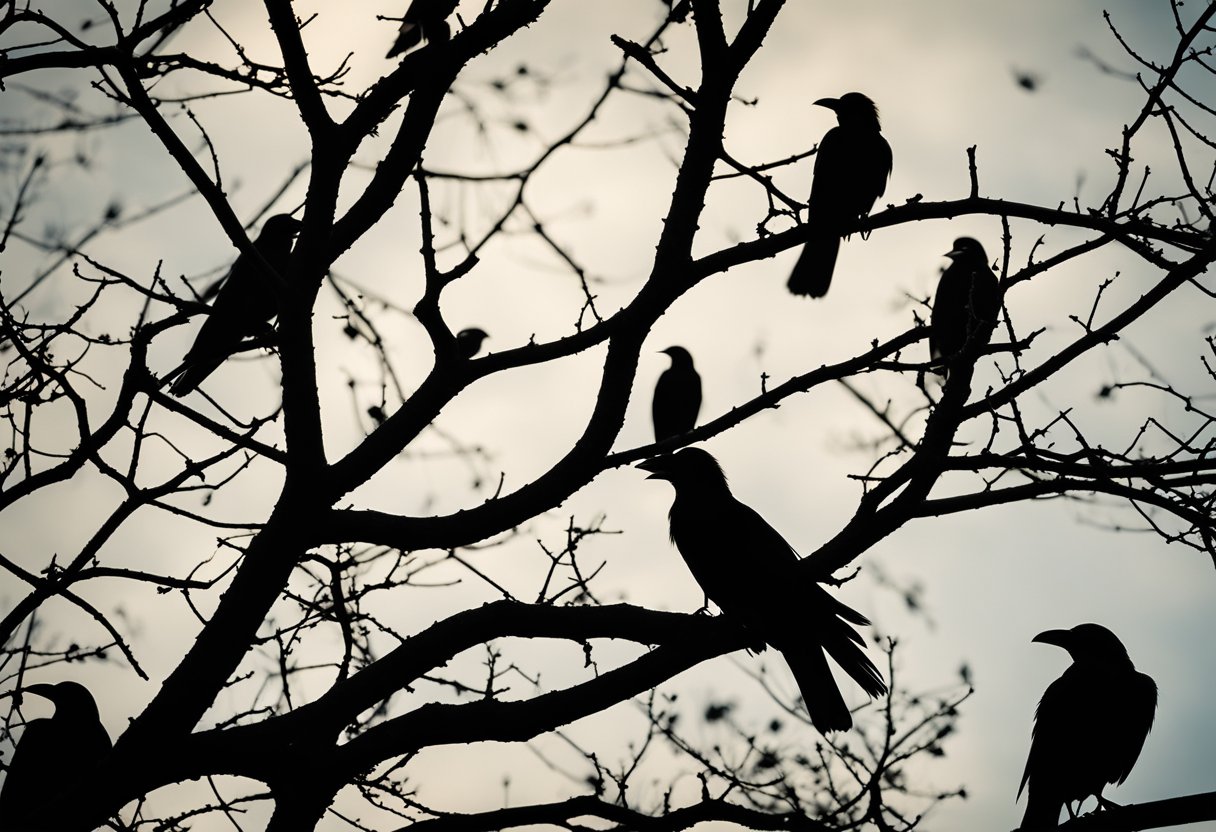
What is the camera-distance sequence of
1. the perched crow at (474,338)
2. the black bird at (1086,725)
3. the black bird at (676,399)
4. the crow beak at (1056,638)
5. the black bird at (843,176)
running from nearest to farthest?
the black bird at (1086,725), the crow beak at (1056,638), the black bird at (843,176), the black bird at (676,399), the perched crow at (474,338)

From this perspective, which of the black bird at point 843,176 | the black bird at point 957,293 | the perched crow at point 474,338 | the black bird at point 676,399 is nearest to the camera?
the black bird at point 957,293

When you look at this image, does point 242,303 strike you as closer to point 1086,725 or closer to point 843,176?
point 843,176

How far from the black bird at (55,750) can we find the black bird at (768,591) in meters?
3.30

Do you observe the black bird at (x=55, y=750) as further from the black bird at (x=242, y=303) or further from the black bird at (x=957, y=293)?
the black bird at (x=957, y=293)

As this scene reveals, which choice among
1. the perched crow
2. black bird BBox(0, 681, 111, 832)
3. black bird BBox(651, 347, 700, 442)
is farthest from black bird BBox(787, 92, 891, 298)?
the perched crow

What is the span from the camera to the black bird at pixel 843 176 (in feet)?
23.5

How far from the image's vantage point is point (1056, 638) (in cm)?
678

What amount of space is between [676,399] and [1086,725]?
19.6 feet

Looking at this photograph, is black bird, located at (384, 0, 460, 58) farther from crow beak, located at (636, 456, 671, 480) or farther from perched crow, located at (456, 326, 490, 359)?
perched crow, located at (456, 326, 490, 359)

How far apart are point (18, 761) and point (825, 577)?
4.66 metres

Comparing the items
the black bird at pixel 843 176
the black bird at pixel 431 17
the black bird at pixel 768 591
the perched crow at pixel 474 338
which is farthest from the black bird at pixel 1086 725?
the perched crow at pixel 474 338

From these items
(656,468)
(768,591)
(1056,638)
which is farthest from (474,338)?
(768,591)

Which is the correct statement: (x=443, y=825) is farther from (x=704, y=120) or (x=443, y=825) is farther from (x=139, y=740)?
(x=704, y=120)

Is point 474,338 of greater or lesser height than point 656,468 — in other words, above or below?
above
